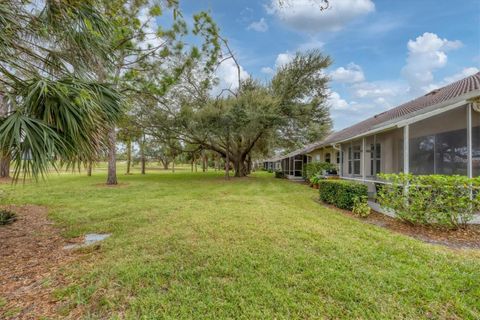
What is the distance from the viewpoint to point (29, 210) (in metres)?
7.70

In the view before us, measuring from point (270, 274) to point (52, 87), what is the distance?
4378 millimetres

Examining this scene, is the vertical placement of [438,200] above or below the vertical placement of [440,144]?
below

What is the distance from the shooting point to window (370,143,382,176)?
34.7ft

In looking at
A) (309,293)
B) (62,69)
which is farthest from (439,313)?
(62,69)

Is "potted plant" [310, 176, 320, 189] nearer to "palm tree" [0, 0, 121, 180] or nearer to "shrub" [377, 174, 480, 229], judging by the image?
"shrub" [377, 174, 480, 229]

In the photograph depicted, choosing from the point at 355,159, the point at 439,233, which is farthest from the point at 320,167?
the point at 439,233

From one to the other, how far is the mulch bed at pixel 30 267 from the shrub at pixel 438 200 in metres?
7.05

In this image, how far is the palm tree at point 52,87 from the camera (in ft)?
10.9

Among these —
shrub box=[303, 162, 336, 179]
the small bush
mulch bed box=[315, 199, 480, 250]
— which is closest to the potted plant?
shrub box=[303, 162, 336, 179]

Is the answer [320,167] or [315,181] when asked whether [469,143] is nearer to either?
[315,181]

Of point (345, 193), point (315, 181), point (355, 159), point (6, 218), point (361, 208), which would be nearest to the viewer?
point (6, 218)

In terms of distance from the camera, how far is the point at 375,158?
424 inches

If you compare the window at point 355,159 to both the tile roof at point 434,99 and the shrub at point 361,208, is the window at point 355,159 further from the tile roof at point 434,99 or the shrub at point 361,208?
the shrub at point 361,208

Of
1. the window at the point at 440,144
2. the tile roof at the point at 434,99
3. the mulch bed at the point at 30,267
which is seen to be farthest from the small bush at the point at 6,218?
the tile roof at the point at 434,99
